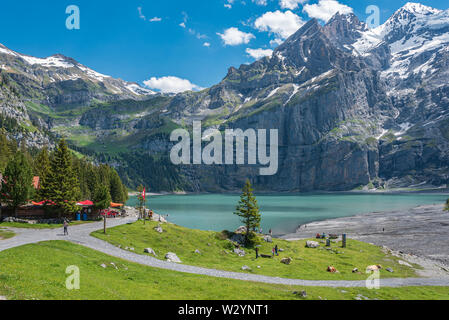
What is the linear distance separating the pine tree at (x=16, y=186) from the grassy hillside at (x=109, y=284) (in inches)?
1065

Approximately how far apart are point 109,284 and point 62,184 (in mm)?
40743

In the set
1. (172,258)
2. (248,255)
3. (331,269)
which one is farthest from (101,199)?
(331,269)

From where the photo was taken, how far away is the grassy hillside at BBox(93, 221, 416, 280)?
3647 cm

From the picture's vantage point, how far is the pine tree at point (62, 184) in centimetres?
5328

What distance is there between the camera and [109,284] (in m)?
20.8

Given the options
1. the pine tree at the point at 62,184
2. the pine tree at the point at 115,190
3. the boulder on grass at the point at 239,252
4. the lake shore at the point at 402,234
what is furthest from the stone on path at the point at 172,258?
the pine tree at the point at 115,190

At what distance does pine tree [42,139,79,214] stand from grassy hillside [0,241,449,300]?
80.3 ft

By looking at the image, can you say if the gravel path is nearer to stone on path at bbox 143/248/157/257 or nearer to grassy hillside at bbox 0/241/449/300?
stone on path at bbox 143/248/157/257

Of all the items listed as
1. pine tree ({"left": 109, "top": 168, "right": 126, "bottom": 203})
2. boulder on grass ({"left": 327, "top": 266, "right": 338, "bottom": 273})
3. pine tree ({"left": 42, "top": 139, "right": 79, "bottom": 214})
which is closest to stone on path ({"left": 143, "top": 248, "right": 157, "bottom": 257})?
boulder on grass ({"left": 327, "top": 266, "right": 338, "bottom": 273})

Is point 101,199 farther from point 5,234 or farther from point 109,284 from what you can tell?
point 109,284
